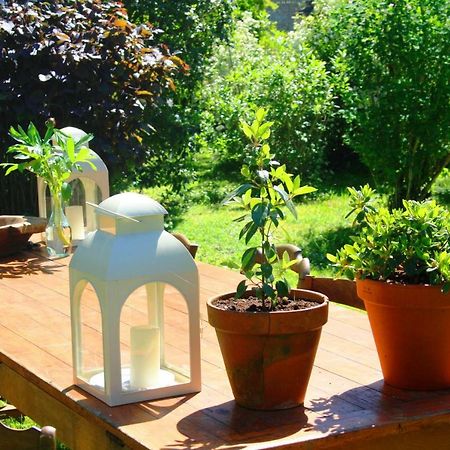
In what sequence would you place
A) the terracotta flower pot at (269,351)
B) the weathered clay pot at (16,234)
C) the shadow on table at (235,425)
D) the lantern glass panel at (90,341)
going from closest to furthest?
the shadow on table at (235,425)
the terracotta flower pot at (269,351)
the lantern glass panel at (90,341)
the weathered clay pot at (16,234)

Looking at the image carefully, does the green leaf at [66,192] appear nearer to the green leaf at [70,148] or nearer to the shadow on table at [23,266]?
the green leaf at [70,148]

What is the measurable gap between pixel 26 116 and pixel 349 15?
3.17 meters

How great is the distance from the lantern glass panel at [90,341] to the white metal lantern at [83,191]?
71.0 inches

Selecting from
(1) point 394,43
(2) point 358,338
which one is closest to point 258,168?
(2) point 358,338

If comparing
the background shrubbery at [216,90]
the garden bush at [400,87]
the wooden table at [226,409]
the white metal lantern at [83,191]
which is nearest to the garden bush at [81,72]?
the background shrubbery at [216,90]

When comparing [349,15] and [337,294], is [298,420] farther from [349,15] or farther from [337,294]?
[349,15]

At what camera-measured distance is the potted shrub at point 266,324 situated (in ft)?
6.91

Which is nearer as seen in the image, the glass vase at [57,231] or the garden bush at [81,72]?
the glass vase at [57,231]

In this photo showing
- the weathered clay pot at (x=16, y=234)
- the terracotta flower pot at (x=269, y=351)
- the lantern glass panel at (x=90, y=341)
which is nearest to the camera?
the terracotta flower pot at (x=269, y=351)

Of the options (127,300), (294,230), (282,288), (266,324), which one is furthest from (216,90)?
(266,324)

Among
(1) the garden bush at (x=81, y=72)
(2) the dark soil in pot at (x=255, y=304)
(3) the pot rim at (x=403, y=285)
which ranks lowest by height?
(2) the dark soil in pot at (x=255, y=304)

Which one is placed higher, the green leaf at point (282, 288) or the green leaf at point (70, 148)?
the green leaf at point (70, 148)

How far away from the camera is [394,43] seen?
24.3ft

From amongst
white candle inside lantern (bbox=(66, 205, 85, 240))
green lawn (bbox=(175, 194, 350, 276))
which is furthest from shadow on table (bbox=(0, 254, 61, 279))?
green lawn (bbox=(175, 194, 350, 276))
